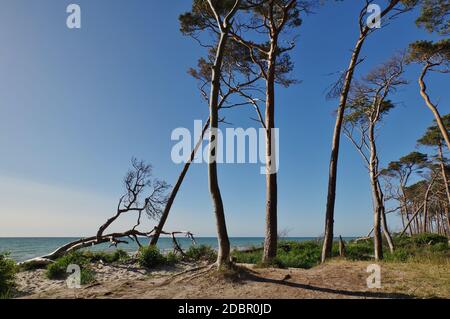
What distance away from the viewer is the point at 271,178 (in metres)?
10.1

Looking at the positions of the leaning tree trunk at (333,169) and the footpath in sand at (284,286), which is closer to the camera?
the footpath in sand at (284,286)

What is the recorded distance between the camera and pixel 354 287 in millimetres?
6172

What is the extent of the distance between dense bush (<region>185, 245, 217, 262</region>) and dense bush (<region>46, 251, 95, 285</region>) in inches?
182

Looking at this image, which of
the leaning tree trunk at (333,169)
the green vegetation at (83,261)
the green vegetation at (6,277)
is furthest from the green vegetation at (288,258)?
the green vegetation at (6,277)

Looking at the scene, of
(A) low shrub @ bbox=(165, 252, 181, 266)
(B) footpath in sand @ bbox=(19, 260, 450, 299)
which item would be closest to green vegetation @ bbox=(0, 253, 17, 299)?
(B) footpath in sand @ bbox=(19, 260, 450, 299)

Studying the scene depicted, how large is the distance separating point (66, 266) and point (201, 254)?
6166 mm

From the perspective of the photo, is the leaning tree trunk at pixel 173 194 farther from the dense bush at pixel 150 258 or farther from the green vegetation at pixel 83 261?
the dense bush at pixel 150 258

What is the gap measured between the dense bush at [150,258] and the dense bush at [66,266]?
184 cm

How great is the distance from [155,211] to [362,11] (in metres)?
13.1

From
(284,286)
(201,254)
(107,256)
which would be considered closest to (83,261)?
(107,256)

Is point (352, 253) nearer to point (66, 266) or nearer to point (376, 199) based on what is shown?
point (376, 199)

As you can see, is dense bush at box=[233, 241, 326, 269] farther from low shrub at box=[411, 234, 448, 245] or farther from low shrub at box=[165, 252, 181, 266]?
low shrub at box=[411, 234, 448, 245]

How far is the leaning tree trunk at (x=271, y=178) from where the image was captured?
32.5 ft
